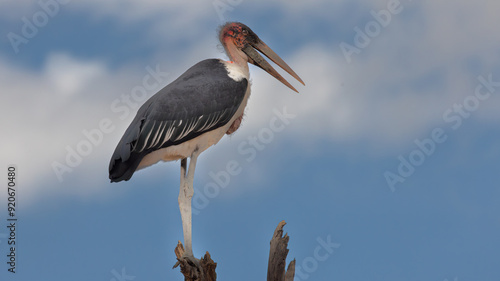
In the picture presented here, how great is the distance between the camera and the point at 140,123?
10.7 metres

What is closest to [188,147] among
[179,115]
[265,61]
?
[179,115]

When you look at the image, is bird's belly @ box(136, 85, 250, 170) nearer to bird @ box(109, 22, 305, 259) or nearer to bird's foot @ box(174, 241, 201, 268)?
bird @ box(109, 22, 305, 259)

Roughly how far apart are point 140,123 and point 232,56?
5.98 feet

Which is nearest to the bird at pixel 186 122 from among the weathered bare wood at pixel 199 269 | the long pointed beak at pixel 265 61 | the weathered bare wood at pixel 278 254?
the weathered bare wood at pixel 199 269

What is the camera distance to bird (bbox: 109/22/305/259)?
34.7 feet

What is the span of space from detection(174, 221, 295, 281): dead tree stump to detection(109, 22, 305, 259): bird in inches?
5.4

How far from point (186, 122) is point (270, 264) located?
2190 millimetres

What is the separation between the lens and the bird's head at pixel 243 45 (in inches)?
460

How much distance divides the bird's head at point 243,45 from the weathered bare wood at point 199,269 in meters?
2.93

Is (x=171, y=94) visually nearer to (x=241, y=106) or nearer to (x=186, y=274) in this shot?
(x=241, y=106)

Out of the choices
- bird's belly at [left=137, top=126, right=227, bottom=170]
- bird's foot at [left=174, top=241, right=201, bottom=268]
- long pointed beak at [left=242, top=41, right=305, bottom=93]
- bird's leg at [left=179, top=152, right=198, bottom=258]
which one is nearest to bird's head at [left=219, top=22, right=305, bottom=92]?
long pointed beak at [left=242, top=41, right=305, bottom=93]

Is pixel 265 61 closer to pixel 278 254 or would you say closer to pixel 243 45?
pixel 243 45

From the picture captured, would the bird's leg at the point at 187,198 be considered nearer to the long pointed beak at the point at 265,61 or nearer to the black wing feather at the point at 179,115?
the black wing feather at the point at 179,115

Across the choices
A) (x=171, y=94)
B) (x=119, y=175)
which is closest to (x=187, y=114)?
(x=171, y=94)
